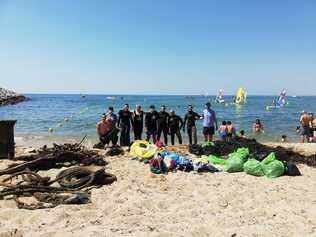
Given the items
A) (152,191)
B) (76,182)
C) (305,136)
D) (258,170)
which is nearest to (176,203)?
(152,191)

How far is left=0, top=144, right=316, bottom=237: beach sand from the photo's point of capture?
5.07 metres

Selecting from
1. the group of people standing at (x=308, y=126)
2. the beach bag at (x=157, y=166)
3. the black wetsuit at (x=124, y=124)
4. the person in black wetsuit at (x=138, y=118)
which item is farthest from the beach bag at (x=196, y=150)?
the group of people standing at (x=308, y=126)

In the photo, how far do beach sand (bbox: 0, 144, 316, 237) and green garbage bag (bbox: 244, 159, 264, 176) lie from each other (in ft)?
0.85

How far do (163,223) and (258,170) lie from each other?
4064 millimetres

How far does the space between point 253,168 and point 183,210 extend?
10.8 ft

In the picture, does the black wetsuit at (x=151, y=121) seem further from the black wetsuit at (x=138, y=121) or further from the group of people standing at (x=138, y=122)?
the black wetsuit at (x=138, y=121)

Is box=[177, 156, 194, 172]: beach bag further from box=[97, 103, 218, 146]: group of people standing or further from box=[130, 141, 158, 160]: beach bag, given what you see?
box=[97, 103, 218, 146]: group of people standing

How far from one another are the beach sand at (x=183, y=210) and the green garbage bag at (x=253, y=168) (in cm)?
26

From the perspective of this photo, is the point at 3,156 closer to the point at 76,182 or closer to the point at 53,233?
the point at 76,182

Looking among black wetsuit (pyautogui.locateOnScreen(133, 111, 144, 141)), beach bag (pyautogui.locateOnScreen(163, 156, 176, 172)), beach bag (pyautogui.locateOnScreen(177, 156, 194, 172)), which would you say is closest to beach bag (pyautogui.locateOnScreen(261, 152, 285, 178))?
beach bag (pyautogui.locateOnScreen(177, 156, 194, 172))

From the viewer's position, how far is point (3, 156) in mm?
10320

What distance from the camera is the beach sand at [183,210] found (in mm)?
5070

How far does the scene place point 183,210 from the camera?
19.9 ft

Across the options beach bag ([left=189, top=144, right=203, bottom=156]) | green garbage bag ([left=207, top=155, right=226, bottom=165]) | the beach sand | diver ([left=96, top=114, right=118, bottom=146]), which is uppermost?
diver ([left=96, top=114, right=118, bottom=146])
